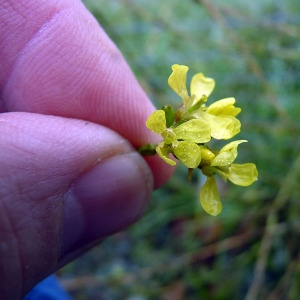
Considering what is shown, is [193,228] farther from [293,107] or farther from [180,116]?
[180,116]

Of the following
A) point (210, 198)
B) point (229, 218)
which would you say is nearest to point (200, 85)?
point (210, 198)

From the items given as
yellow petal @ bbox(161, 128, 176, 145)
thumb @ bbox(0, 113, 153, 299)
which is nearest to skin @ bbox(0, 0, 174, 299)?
thumb @ bbox(0, 113, 153, 299)

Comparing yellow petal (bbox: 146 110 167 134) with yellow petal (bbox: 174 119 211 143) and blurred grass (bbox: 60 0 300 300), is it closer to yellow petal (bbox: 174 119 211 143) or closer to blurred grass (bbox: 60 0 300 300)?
yellow petal (bbox: 174 119 211 143)

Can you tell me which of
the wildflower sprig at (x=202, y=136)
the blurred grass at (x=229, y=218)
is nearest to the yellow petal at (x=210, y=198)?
the wildflower sprig at (x=202, y=136)

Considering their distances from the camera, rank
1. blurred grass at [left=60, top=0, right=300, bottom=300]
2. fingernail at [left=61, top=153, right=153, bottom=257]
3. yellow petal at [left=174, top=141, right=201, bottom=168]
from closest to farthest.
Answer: yellow petal at [left=174, top=141, right=201, bottom=168] < fingernail at [left=61, top=153, right=153, bottom=257] < blurred grass at [left=60, top=0, right=300, bottom=300]

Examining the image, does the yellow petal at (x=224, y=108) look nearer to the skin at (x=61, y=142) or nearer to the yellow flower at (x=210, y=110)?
the yellow flower at (x=210, y=110)

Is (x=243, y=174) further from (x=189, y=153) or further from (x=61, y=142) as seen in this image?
(x=61, y=142)
